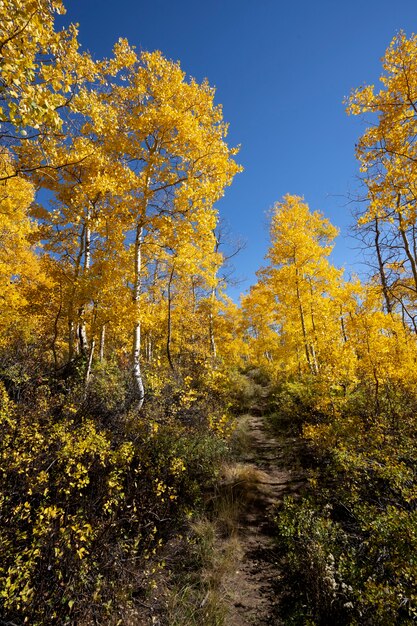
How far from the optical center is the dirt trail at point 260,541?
12.2 feet

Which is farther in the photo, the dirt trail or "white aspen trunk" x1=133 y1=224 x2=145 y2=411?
"white aspen trunk" x1=133 y1=224 x2=145 y2=411

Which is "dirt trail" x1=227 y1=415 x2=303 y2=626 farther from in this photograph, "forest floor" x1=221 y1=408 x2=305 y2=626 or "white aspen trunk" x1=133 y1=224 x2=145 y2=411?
"white aspen trunk" x1=133 y1=224 x2=145 y2=411

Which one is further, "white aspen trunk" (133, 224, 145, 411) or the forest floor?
"white aspen trunk" (133, 224, 145, 411)

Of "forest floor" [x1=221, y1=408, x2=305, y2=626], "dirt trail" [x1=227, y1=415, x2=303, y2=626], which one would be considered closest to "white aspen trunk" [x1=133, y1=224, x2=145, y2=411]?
"forest floor" [x1=221, y1=408, x2=305, y2=626]

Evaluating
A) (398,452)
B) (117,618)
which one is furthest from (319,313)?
(117,618)

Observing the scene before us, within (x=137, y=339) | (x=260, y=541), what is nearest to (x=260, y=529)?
(x=260, y=541)

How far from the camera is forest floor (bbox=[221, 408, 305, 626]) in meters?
3.76

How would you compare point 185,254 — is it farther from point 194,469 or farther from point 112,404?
point 194,469

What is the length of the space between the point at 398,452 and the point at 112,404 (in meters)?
5.52

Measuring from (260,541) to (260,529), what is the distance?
12.1 inches

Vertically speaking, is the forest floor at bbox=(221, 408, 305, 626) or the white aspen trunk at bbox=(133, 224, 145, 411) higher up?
the white aspen trunk at bbox=(133, 224, 145, 411)

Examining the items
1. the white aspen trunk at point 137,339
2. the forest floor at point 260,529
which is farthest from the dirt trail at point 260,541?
the white aspen trunk at point 137,339

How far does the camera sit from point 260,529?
208 inches

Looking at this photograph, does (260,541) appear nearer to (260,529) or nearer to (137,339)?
(260,529)
